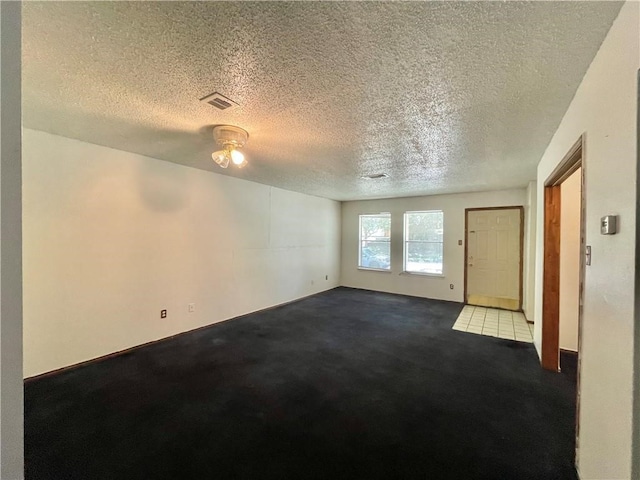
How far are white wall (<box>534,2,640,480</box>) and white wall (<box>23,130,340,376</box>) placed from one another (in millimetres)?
4069

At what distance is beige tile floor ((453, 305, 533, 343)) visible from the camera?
3842 millimetres

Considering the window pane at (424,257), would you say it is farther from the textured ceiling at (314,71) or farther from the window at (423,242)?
the textured ceiling at (314,71)

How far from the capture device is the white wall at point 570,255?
10.0 feet

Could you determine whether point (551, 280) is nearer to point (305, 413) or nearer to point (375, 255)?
point (305, 413)

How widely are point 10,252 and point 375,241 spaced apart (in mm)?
6568

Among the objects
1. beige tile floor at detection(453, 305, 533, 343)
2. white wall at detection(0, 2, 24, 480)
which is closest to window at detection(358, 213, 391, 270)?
beige tile floor at detection(453, 305, 533, 343)

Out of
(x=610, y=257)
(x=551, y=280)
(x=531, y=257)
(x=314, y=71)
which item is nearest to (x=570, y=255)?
(x=551, y=280)

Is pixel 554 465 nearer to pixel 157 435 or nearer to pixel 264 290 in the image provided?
pixel 157 435

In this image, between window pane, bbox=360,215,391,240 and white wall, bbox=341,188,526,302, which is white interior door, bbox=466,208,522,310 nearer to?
white wall, bbox=341,188,526,302


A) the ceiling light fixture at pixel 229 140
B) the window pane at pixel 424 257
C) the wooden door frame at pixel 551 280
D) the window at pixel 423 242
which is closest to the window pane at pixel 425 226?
the window at pixel 423 242

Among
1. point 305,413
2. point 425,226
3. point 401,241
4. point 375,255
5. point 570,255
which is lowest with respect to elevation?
point 305,413

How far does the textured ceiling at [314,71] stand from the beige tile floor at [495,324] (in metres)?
2.54

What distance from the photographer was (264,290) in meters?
5.07

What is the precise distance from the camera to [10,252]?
0.66 m
